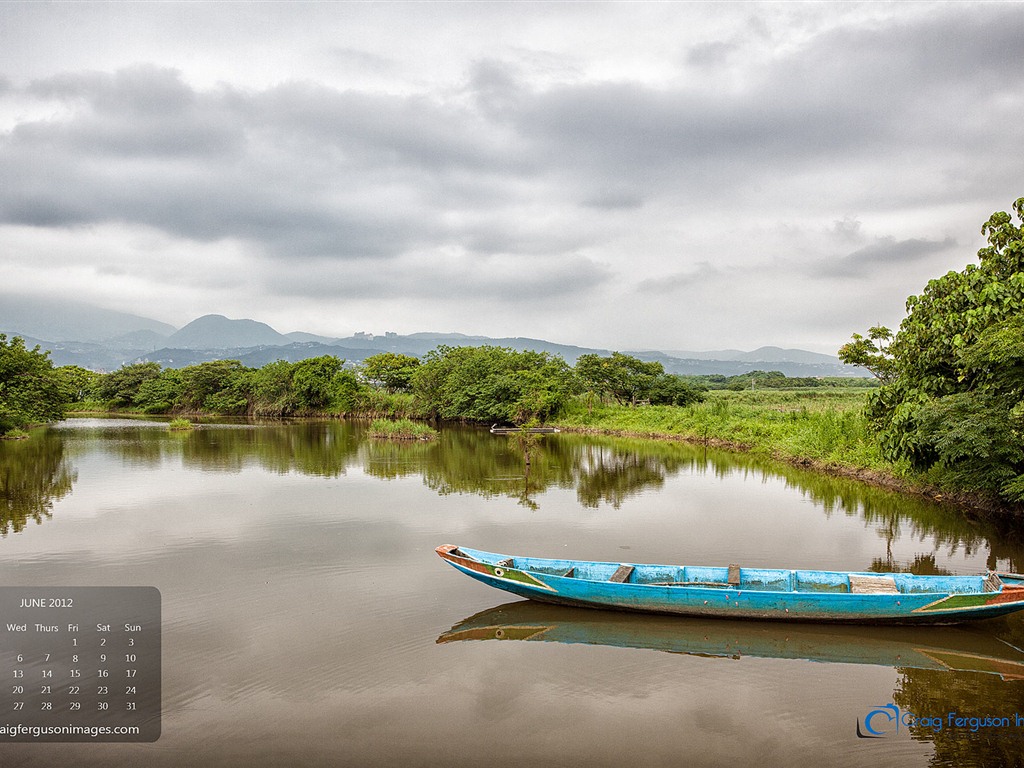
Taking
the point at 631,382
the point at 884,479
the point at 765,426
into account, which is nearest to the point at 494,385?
the point at 631,382

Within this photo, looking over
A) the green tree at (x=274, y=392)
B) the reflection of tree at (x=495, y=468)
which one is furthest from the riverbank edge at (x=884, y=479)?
the green tree at (x=274, y=392)

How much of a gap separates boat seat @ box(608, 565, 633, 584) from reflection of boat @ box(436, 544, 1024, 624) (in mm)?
14

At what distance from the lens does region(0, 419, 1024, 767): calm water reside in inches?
236

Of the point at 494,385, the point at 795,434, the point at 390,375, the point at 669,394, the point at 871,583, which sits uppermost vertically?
the point at 390,375

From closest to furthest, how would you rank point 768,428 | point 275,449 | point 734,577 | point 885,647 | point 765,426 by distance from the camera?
point 885,647
point 734,577
point 768,428
point 765,426
point 275,449

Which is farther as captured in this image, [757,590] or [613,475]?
[613,475]

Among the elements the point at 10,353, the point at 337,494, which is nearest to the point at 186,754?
the point at 337,494

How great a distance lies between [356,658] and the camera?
7.66 metres

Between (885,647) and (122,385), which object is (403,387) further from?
(885,647)

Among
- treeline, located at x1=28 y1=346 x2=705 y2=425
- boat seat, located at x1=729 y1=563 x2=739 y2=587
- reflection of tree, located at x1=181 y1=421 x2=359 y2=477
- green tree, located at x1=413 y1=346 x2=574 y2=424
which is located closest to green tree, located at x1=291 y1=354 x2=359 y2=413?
treeline, located at x1=28 y1=346 x2=705 y2=425
